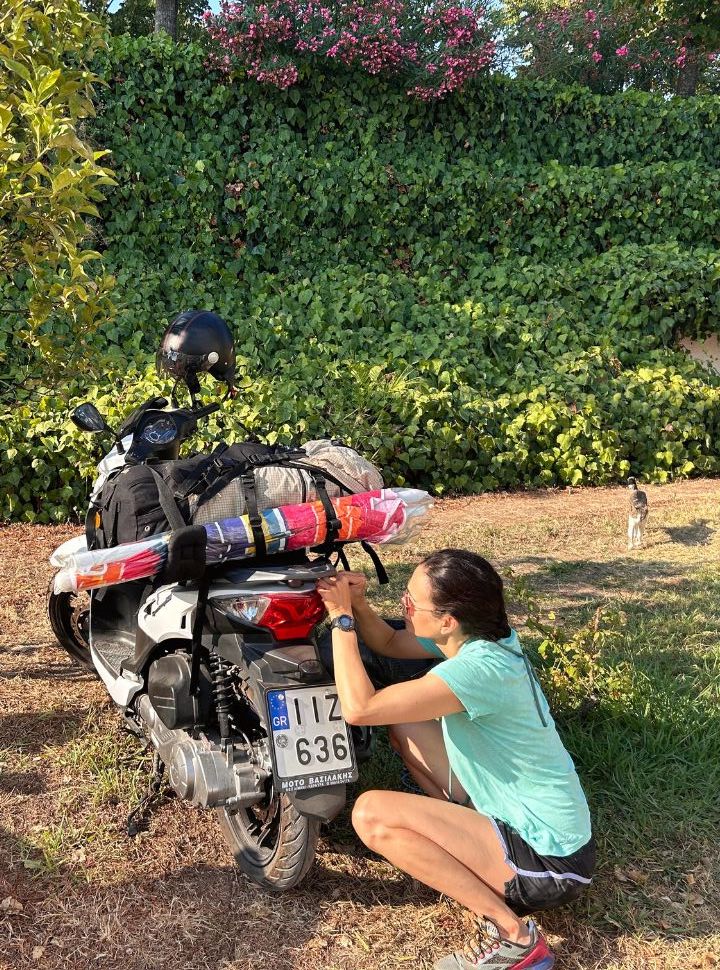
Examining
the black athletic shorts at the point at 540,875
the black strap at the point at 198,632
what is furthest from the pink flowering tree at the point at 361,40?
the black athletic shorts at the point at 540,875

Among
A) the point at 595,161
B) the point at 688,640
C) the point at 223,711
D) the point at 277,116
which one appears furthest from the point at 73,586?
the point at 595,161

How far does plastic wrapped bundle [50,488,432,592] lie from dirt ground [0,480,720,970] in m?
0.93

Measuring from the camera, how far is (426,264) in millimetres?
11188

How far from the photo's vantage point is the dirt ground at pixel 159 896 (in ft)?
8.57

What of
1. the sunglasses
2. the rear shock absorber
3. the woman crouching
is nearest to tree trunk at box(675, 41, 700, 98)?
the sunglasses

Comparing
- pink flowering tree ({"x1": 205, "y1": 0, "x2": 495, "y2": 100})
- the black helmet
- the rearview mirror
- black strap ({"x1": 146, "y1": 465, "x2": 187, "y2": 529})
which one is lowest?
black strap ({"x1": 146, "y1": 465, "x2": 187, "y2": 529})

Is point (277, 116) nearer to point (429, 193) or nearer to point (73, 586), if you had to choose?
point (429, 193)

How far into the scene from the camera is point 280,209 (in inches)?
428

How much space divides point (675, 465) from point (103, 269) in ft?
20.9

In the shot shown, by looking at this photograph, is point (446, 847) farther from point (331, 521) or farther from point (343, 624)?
point (331, 521)

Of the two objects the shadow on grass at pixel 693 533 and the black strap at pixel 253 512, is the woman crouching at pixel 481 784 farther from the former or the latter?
the shadow on grass at pixel 693 533

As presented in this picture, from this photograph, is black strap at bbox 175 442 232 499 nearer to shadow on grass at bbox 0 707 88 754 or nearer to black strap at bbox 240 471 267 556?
black strap at bbox 240 471 267 556

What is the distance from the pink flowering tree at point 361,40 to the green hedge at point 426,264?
294 millimetres

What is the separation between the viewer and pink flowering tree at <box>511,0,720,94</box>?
14.1 metres
